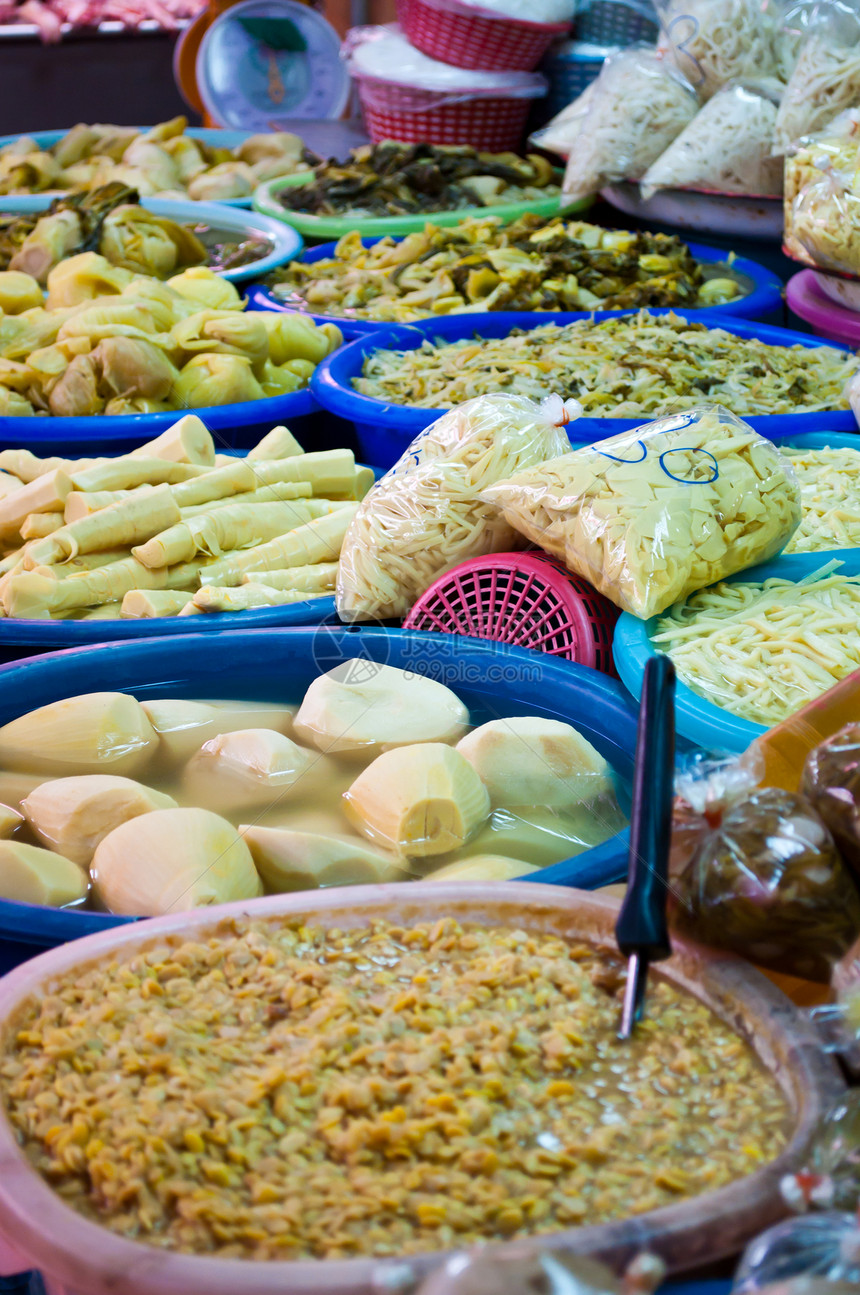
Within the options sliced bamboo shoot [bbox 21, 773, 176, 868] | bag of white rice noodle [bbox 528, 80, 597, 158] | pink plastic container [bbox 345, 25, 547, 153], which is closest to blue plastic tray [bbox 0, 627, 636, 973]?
sliced bamboo shoot [bbox 21, 773, 176, 868]

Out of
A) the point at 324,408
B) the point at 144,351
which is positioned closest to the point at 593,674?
the point at 324,408

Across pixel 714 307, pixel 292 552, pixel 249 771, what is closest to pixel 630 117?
pixel 714 307

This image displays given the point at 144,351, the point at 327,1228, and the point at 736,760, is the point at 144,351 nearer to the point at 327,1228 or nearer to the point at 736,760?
the point at 736,760

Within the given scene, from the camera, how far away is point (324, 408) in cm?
206

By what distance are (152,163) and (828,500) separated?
120 inches

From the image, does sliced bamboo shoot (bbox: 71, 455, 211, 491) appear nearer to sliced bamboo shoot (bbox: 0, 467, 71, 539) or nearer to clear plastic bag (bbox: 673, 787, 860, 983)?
sliced bamboo shoot (bbox: 0, 467, 71, 539)

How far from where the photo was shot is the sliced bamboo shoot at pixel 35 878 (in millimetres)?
977

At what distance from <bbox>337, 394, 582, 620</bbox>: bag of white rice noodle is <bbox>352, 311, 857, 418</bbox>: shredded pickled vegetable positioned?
397 millimetres

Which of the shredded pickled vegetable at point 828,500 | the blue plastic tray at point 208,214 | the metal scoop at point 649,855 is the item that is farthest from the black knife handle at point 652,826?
the blue plastic tray at point 208,214

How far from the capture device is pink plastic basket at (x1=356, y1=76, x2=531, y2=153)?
3709 millimetres

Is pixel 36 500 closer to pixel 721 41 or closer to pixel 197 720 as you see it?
pixel 197 720

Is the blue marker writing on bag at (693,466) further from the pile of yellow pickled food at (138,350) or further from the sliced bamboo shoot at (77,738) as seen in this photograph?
the pile of yellow pickled food at (138,350)

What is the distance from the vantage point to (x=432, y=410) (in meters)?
1.82

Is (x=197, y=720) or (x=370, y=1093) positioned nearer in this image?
(x=370, y=1093)
